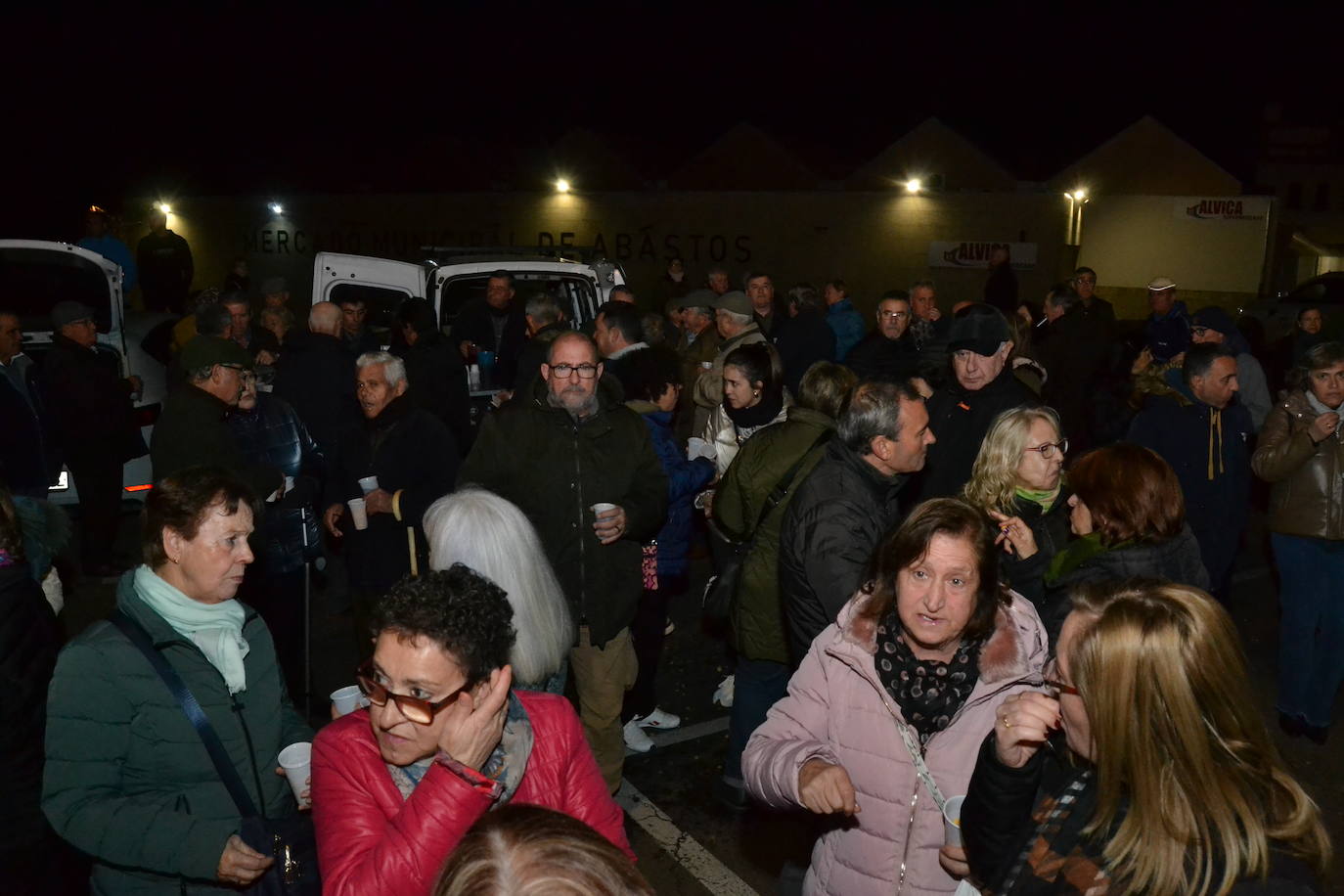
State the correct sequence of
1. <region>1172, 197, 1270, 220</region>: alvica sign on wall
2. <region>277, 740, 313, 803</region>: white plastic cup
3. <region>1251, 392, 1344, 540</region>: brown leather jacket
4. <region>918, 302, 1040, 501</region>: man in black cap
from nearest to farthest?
<region>277, 740, 313, 803</region>: white plastic cup < <region>1251, 392, 1344, 540</region>: brown leather jacket < <region>918, 302, 1040, 501</region>: man in black cap < <region>1172, 197, 1270, 220</region>: alvica sign on wall

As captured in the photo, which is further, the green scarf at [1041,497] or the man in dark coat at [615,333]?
the man in dark coat at [615,333]

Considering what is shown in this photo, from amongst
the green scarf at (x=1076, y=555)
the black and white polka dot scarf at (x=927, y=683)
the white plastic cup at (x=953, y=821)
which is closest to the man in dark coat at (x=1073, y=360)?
the green scarf at (x=1076, y=555)

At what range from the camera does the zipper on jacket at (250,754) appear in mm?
2826

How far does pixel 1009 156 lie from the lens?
28812 millimetres

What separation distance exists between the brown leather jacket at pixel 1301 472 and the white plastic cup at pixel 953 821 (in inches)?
148

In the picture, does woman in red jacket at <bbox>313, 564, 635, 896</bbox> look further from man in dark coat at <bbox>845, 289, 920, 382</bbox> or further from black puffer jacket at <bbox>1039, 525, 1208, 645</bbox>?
man in dark coat at <bbox>845, 289, 920, 382</bbox>

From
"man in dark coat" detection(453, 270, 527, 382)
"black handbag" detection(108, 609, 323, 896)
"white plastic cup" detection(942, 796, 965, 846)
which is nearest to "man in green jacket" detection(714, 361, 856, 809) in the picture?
"white plastic cup" detection(942, 796, 965, 846)

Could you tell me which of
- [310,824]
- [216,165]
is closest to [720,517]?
[310,824]

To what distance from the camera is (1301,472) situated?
17.4 ft

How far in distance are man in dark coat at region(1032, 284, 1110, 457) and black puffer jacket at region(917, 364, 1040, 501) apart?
14.2 ft

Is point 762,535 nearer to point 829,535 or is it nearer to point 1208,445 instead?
point 829,535

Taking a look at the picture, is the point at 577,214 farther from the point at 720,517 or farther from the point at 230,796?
the point at 230,796

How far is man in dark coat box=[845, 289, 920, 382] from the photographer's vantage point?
841 cm

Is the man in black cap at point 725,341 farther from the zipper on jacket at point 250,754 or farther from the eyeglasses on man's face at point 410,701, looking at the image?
the eyeglasses on man's face at point 410,701
